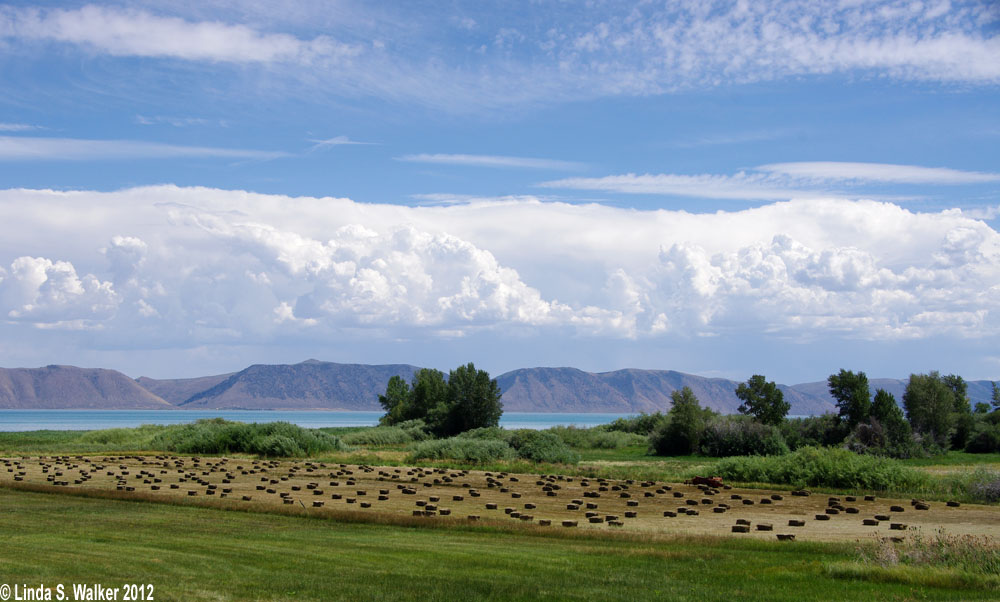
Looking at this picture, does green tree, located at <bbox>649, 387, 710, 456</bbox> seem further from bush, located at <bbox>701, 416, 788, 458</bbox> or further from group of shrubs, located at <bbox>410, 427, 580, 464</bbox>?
group of shrubs, located at <bbox>410, 427, 580, 464</bbox>

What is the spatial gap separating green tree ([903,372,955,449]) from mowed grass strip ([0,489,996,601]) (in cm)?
4963

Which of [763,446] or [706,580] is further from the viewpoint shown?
[763,446]

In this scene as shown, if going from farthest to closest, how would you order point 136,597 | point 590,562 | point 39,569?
point 590,562, point 39,569, point 136,597

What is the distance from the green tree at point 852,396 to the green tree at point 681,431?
373 inches

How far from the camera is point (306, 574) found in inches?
524

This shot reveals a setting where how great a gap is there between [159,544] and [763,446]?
148 feet

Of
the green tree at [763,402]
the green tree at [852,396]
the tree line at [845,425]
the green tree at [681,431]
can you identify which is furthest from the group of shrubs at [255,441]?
the green tree at [852,396]

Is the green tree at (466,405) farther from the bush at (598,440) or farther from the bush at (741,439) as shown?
the bush at (741,439)

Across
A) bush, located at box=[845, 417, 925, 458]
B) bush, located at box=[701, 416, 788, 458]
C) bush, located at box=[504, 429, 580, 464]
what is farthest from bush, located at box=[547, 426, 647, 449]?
bush, located at box=[845, 417, 925, 458]

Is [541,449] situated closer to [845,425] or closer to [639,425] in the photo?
[845,425]

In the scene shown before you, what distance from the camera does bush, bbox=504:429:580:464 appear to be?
50481mm

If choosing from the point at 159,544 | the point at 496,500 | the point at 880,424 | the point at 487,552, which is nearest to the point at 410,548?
the point at 487,552

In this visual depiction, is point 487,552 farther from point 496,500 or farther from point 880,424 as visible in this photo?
point 880,424

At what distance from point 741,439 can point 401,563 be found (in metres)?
44.3
